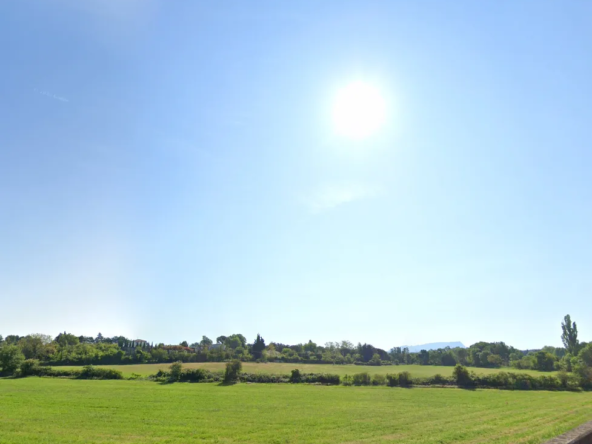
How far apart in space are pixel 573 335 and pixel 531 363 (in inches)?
976

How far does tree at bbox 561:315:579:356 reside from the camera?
130 meters

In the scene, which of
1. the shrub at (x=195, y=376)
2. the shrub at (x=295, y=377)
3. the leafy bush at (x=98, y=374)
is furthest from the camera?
the leafy bush at (x=98, y=374)

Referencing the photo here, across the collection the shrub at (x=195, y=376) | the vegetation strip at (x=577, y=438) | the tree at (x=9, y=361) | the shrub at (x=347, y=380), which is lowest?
the shrub at (x=347, y=380)

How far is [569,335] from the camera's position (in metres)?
132

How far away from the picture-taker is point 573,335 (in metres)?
132

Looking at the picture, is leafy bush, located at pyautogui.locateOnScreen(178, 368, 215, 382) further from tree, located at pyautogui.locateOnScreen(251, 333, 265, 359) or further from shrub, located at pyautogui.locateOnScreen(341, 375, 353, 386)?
tree, located at pyautogui.locateOnScreen(251, 333, 265, 359)

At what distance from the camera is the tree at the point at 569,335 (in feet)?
427

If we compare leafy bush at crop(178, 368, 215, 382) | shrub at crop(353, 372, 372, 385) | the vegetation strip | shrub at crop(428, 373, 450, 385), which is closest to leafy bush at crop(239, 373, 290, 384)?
leafy bush at crop(178, 368, 215, 382)

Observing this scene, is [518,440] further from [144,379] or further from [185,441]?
[144,379]

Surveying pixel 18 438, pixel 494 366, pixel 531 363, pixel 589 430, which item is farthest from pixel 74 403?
pixel 494 366

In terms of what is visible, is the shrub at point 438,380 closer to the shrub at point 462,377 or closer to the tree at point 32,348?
the shrub at point 462,377

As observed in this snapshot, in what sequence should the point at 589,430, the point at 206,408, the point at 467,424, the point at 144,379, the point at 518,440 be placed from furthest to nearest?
1. the point at 144,379
2. the point at 206,408
3. the point at 467,424
4. the point at 518,440
5. the point at 589,430

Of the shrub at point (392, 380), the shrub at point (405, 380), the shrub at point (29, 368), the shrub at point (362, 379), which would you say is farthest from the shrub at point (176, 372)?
the shrub at point (405, 380)

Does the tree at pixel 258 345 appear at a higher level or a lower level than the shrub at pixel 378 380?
higher
